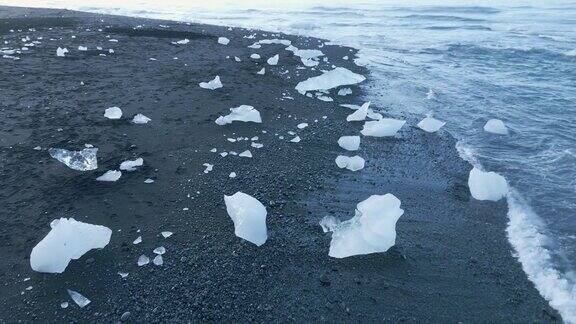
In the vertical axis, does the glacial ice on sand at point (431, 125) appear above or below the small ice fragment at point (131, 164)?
below

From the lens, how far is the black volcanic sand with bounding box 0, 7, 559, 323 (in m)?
2.57

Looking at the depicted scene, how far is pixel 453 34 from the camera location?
14.6 m

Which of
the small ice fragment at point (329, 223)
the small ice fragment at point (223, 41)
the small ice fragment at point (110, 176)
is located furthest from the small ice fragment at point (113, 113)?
the small ice fragment at point (223, 41)

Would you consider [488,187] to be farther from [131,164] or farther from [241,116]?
[131,164]

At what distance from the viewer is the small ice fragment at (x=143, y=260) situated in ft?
9.21

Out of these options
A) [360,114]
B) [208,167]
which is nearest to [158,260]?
[208,167]

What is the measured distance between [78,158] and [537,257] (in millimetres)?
4265

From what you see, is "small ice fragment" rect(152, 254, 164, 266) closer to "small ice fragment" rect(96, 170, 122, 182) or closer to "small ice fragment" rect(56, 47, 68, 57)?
"small ice fragment" rect(96, 170, 122, 182)

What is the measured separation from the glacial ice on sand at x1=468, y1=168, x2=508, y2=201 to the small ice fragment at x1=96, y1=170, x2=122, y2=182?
3486 millimetres

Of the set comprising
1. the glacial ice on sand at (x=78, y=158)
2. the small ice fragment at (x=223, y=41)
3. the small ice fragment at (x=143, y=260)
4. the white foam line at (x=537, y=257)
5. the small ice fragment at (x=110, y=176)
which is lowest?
the white foam line at (x=537, y=257)

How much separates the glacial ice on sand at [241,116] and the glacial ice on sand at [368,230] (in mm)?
2376

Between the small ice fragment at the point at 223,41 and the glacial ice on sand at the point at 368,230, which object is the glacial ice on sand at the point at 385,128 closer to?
the glacial ice on sand at the point at 368,230

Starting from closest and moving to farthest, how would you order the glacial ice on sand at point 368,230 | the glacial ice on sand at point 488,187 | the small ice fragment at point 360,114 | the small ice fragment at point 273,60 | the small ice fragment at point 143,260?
the small ice fragment at point 143,260 → the glacial ice on sand at point 368,230 → the glacial ice on sand at point 488,187 → the small ice fragment at point 360,114 → the small ice fragment at point 273,60

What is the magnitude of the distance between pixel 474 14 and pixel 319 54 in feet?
48.2
